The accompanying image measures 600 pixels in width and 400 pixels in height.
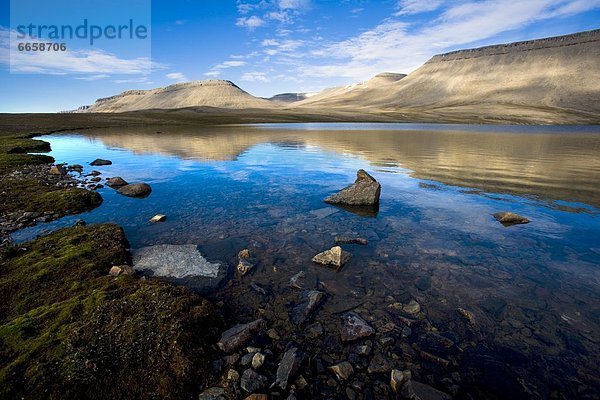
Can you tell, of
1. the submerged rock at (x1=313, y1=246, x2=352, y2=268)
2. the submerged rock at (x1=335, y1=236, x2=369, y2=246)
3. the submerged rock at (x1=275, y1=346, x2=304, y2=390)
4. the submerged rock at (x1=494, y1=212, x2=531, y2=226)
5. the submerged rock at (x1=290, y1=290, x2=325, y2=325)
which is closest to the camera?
the submerged rock at (x1=275, y1=346, x2=304, y2=390)

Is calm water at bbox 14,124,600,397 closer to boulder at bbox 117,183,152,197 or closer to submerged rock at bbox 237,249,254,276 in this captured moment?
submerged rock at bbox 237,249,254,276

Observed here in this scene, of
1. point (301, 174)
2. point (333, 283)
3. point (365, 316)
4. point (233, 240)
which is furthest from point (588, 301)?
point (301, 174)

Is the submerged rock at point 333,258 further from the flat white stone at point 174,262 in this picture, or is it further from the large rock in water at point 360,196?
the large rock in water at point 360,196

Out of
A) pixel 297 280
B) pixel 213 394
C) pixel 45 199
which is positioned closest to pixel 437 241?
pixel 297 280

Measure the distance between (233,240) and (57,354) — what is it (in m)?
6.78

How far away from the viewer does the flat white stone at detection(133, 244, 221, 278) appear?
942cm

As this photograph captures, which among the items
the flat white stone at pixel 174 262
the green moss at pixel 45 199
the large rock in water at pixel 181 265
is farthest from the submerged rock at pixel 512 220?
the green moss at pixel 45 199

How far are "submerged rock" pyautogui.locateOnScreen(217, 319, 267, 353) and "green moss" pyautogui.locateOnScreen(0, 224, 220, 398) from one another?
307 mm

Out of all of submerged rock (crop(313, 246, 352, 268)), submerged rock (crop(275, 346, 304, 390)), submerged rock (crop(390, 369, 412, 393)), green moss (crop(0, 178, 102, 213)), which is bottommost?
submerged rock (crop(390, 369, 412, 393))

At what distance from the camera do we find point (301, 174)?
25.8 m

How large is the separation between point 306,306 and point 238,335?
6.32 feet

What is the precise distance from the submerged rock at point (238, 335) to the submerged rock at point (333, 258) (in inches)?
135

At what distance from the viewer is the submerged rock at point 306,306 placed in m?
7.32

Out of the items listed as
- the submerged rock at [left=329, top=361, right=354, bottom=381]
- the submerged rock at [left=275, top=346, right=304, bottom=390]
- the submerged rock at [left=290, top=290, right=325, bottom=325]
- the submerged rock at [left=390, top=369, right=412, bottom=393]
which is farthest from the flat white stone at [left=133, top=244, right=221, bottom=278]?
the submerged rock at [left=390, top=369, right=412, bottom=393]
